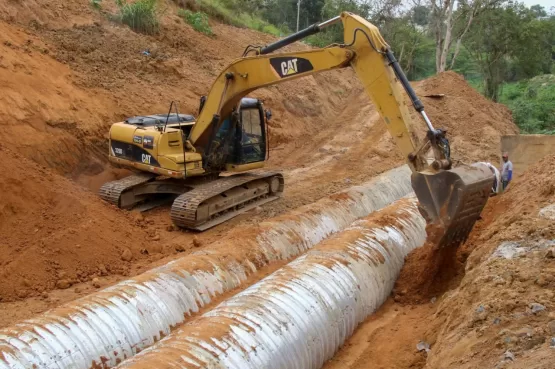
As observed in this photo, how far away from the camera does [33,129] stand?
1242 cm

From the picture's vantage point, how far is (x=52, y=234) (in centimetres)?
940

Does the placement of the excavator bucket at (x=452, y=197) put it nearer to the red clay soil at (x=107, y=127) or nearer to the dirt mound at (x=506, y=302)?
the dirt mound at (x=506, y=302)

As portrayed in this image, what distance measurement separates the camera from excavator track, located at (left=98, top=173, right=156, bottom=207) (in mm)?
11336

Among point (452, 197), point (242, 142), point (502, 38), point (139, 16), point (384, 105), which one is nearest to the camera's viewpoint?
point (452, 197)

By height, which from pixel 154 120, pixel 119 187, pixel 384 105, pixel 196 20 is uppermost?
pixel 196 20

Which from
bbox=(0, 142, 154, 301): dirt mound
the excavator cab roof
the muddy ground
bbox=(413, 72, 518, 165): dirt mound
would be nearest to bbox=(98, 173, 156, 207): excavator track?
bbox=(0, 142, 154, 301): dirt mound

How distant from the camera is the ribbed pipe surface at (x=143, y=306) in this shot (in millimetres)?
5270

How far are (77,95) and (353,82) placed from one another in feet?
55.6

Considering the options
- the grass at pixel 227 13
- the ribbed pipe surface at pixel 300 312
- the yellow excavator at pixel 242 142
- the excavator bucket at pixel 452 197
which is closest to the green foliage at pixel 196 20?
the grass at pixel 227 13

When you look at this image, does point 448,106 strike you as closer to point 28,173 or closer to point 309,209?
point 309,209

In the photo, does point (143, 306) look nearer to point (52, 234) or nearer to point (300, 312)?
point (300, 312)

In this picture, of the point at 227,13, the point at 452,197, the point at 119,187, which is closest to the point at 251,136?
the point at 119,187

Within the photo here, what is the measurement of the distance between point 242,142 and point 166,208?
7.13 ft

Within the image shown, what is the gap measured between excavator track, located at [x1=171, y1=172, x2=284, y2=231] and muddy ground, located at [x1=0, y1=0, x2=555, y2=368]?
30 cm
